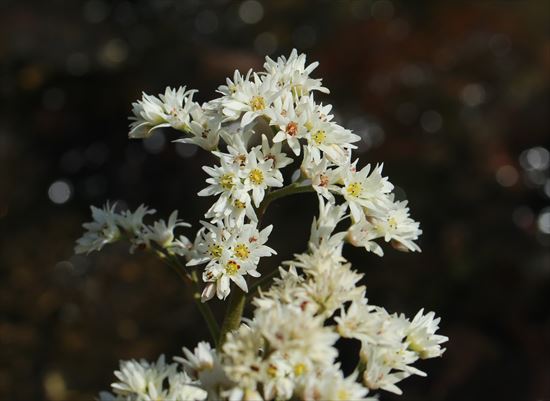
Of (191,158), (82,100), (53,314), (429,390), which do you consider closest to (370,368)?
(429,390)

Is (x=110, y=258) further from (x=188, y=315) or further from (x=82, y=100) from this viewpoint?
(x=82, y=100)

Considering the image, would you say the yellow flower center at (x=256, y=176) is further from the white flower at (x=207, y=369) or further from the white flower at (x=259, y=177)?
the white flower at (x=207, y=369)

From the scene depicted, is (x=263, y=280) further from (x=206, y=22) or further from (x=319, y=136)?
(x=206, y=22)

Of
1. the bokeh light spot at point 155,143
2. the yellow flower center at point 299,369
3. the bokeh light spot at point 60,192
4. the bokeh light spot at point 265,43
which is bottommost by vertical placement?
the yellow flower center at point 299,369

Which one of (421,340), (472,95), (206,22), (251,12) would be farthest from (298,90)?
(251,12)

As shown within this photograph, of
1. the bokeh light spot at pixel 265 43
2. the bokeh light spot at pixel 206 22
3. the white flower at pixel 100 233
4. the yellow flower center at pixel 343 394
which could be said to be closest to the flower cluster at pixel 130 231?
the white flower at pixel 100 233

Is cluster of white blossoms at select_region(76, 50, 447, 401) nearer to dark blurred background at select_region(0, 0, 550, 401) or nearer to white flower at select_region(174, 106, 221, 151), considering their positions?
white flower at select_region(174, 106, 221, 151)
